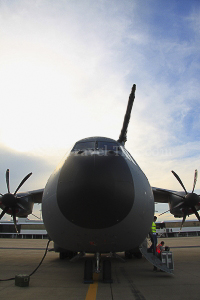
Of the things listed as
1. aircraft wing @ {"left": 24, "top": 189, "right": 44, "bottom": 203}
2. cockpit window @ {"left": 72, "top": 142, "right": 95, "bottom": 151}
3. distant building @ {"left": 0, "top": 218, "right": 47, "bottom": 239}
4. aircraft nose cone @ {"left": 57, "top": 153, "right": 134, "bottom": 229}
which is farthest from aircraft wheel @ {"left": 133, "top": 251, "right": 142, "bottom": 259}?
distant building @ {"left": 0, "top": 218, "right": 47, "bottom": 239}

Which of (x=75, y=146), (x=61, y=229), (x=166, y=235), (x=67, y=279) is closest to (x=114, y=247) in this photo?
(x=61, y=229)

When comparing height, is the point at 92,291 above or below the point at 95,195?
below

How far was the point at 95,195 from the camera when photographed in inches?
188

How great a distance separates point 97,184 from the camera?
4.82m

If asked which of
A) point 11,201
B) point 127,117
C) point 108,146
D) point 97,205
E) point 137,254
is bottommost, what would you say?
point 137,254

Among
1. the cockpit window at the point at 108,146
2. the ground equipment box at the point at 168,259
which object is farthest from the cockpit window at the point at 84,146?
the ground equipment box at the point at 168,259

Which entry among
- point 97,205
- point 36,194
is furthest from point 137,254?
point 97,205

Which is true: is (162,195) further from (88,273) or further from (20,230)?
(20,230)

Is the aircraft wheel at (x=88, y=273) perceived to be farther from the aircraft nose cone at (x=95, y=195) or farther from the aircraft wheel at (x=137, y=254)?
the aircraft wheel at (x=137, y=254)

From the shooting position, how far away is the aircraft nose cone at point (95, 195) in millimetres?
4789

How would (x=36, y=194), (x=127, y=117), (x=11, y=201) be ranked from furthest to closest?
(x=36, y=194), (x=127, y=117), (x=11, y=201)

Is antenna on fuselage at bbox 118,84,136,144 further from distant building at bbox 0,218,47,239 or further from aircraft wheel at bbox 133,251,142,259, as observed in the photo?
distant building at bbox 0,218,47,239

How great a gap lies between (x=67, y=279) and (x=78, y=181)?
3.37 meters

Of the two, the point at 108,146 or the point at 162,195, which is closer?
the point at 108,146
